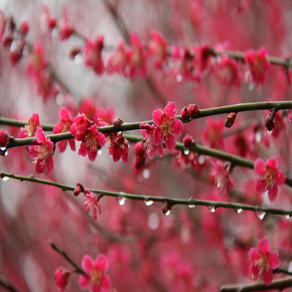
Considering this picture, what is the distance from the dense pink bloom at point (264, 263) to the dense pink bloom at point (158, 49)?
118 cm

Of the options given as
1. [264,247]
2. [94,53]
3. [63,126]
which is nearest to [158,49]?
[94,53]

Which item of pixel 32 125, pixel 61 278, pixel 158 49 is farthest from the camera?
pixel 158 49

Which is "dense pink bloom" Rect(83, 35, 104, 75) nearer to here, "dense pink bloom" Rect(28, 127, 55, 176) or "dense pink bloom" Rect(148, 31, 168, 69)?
"dense pink bloom" Rect(148, 31, 168, 69)

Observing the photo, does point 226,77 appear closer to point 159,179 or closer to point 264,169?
point 264,169

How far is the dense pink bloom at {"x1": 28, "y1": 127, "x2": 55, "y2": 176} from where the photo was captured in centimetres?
87

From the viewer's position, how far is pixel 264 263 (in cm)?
105

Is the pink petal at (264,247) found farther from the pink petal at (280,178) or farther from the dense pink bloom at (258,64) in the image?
the dense pink bloom at (258,64)

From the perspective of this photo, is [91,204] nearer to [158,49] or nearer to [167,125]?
[167,125]

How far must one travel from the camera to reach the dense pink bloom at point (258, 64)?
1.43 metres

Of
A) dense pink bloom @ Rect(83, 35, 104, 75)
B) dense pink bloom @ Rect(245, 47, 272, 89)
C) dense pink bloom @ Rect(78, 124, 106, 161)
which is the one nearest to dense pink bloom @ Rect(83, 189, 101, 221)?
dense pink bloom @ Rect(78, 124, 106, 161)

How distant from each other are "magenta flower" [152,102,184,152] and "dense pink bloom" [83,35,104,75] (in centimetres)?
107

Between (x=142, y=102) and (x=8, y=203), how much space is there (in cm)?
295

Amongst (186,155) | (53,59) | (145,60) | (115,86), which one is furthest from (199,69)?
(115,86)

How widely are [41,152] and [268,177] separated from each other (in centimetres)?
80
